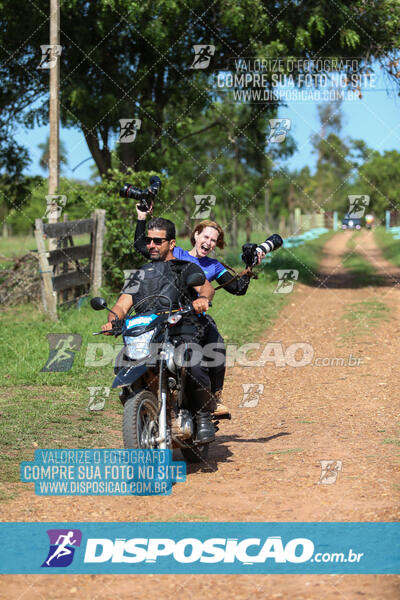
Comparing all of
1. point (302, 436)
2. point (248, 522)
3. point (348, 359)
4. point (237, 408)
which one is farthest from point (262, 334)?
point (248, 522)

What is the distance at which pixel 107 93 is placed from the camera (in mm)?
21938

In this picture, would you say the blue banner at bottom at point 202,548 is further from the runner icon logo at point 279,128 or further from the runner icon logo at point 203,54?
the runner icon logo at point 203,54

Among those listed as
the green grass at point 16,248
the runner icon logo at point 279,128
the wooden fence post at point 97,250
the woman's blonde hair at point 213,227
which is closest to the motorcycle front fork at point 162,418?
the woman's blonde hair at point 213,227

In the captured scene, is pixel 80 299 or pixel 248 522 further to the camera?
pixel 80 299

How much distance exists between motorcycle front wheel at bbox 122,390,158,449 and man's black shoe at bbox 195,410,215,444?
0.49 meters

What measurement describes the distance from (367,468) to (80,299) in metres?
10.9

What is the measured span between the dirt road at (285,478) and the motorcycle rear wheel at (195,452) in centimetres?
10

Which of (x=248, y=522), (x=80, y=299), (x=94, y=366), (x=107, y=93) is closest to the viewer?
(x=248, y=522)

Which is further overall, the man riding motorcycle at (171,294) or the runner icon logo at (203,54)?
the runner icon logo at (203,54)

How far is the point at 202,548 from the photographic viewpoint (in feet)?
15.8

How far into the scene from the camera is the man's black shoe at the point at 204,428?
21.6ft

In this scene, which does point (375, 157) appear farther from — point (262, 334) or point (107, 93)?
point (262, 334)

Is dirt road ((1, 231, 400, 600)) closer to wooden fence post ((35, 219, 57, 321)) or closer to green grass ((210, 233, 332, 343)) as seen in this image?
green grass ((210, 233, 332, 343))

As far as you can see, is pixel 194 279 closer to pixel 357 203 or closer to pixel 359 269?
pixel 357 203
